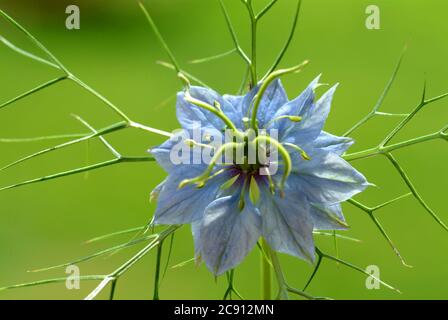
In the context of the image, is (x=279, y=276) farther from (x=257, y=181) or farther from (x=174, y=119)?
(x=174, y=119)

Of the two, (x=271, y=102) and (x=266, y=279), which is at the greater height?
(x=271, y=102)

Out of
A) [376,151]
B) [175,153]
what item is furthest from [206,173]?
[376,151]
